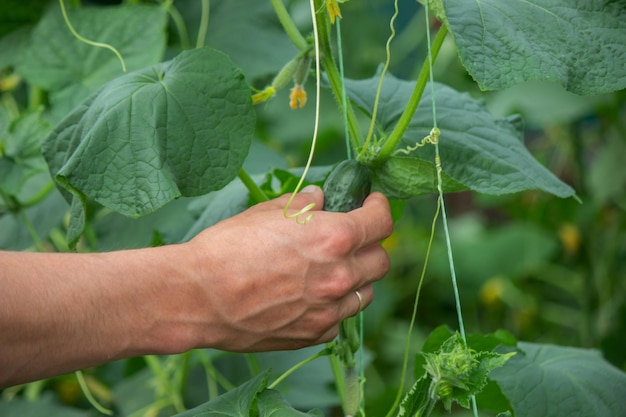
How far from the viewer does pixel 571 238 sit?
7.06ft

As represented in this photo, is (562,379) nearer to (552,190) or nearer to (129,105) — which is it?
(552,190)

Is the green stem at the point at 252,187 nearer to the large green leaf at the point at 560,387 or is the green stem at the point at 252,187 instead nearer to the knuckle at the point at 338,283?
the knuckle at the point at 338,283

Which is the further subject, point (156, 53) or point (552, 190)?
point (156, 53)

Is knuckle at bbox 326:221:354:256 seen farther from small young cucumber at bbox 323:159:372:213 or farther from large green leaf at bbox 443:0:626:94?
large green leaf at bbox 443:0:626:94

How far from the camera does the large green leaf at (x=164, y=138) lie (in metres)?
0.88

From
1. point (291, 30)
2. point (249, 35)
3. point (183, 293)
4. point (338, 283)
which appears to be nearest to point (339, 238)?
point (338, 283)

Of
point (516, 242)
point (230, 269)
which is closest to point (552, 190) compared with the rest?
point (230, 269)

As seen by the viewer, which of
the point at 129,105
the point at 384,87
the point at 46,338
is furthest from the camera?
the point at 384,87

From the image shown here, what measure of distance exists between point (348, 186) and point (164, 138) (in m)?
0.19

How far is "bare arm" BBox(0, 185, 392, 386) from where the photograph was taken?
2.59ft

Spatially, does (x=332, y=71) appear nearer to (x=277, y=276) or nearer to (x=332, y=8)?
(x=332, y=8)

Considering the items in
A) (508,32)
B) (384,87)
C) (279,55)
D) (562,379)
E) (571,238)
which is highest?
(508,32)

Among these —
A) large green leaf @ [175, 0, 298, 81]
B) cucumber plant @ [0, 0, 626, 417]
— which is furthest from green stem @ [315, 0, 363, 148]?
large green leaf @ [175, 0, 298, 81]

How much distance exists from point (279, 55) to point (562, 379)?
0.78 meters
